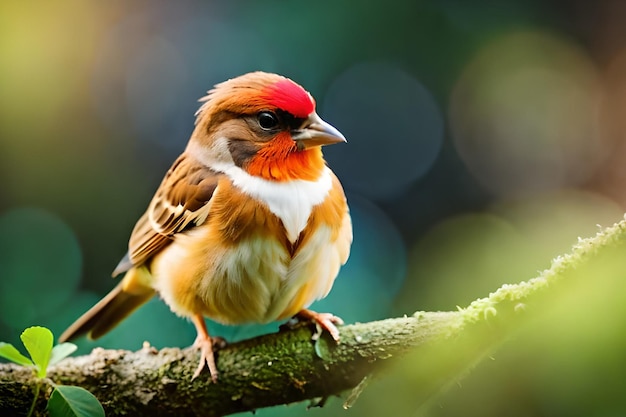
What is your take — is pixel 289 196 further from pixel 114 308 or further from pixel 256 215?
pixel 114 308

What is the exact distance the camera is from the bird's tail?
1300mm

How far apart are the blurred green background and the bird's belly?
188 millimetres

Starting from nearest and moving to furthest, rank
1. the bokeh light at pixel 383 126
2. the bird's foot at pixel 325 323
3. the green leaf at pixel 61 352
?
the green leaf at pixel 61 352, the bird's foot at pixel 325 323, the bokeh light at pixel 383 126

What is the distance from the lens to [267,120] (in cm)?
105

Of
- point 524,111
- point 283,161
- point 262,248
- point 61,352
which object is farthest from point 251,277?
point 524,111

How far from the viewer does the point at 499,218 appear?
1.44m

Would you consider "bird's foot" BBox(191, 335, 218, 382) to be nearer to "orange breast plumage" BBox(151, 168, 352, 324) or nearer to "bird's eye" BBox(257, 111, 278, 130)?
"orange breast plumage" BBox(151, 168, 352, 324)

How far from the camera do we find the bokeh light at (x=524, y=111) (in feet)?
4.97

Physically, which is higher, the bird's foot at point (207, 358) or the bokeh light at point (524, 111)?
the bokeh light at point (524, 111)

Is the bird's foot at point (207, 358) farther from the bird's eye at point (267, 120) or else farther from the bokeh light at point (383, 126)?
the bokeh light at point (383, 126)

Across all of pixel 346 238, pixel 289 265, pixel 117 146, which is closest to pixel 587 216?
pixel 346 238

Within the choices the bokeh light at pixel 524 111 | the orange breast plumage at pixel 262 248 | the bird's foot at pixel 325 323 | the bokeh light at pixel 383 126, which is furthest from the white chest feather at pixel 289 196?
the bokeh light at pixel 524 111

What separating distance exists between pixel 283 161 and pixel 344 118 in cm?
53

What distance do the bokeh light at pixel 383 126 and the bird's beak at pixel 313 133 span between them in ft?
1.57
